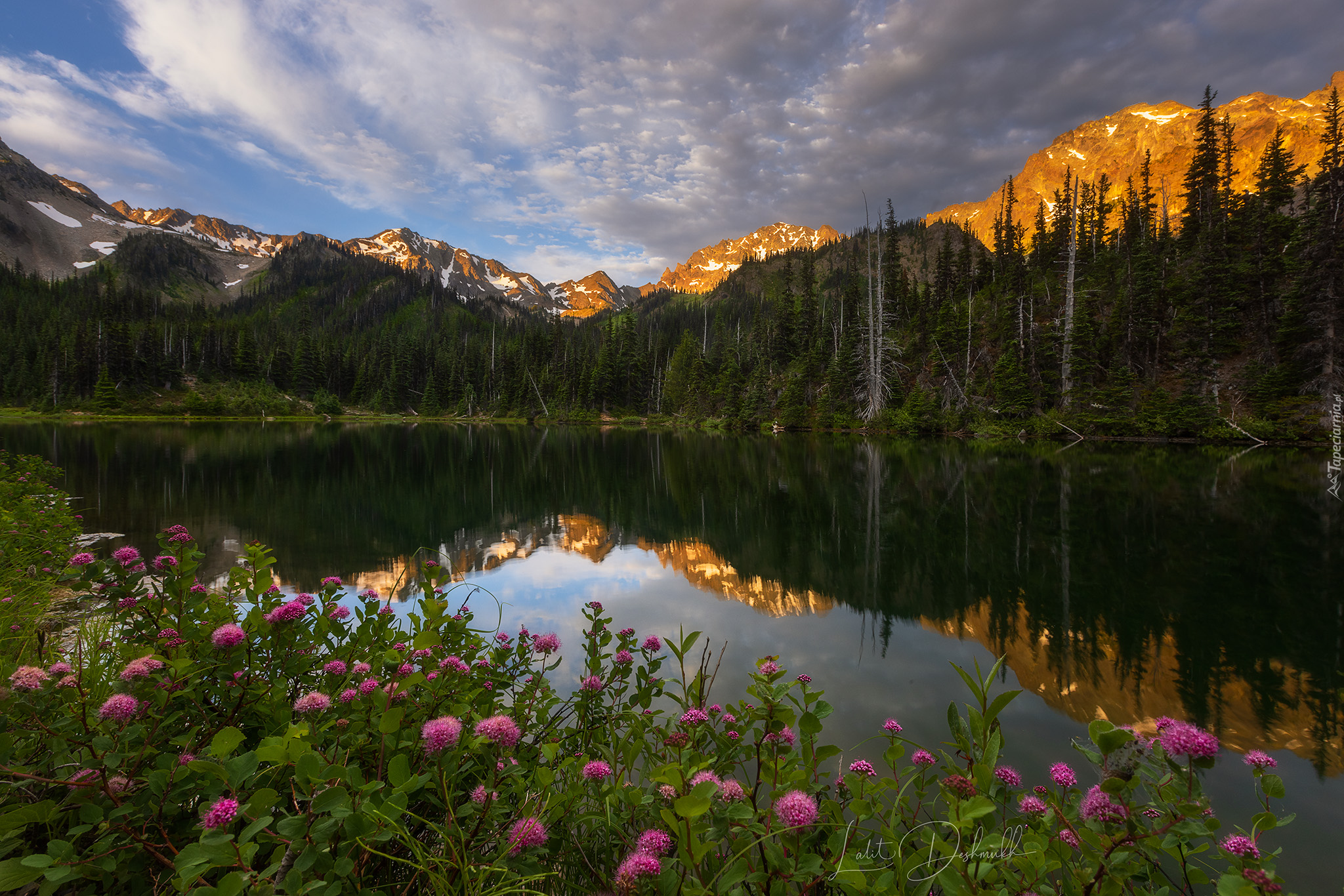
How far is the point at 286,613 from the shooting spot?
2395mm

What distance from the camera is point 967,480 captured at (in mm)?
19609

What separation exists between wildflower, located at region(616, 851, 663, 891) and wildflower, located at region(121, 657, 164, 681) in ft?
5.86

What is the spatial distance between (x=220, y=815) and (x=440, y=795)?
98cm

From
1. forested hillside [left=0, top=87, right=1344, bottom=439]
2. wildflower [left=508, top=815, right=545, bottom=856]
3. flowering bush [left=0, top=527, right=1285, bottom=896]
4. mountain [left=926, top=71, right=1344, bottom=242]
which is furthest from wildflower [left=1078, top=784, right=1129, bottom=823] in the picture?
mountain [left=926, top=71, right=1344, bottom=242]

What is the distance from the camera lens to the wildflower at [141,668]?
1.80 meters

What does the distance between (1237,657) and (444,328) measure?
156933 millimetres

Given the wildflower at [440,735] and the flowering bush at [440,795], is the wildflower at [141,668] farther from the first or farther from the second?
the wildflower at [440,735]

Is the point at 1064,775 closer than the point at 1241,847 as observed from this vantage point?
No

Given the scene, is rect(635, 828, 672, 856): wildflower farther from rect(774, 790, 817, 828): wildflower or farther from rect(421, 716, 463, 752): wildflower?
rect(421, 716, 463, 752): wildflower

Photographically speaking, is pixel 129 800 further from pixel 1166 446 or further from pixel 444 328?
pixel 444 328

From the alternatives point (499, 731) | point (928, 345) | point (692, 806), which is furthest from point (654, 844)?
point (928, 345)

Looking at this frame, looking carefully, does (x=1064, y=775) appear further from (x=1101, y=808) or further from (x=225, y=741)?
(x=225, y=741)

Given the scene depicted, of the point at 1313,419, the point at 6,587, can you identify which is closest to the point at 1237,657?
the point at 6,587

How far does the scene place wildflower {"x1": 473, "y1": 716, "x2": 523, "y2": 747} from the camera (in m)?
1.65
